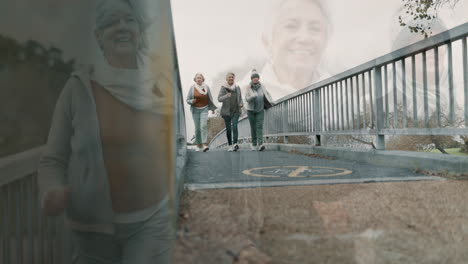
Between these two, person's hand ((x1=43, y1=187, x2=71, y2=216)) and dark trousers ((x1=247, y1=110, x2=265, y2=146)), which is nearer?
person's hand ((x1=43, y1=187, x2=71, y2=216))

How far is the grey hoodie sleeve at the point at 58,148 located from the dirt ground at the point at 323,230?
12 cm

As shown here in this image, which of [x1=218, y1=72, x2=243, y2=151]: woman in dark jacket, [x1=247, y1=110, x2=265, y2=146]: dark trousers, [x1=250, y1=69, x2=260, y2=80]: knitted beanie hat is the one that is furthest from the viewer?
[x1=247, y1=110, x2=265, y2=146]: dark trousers

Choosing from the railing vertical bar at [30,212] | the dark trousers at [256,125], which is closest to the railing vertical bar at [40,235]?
the railing vertical bar at [30,212]

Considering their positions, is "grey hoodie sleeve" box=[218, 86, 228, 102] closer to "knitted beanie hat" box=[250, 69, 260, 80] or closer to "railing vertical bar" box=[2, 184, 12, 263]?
"knitted beanie hat" box=[250, 69, 260, 80]

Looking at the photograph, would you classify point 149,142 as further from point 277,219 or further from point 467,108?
point 467,108

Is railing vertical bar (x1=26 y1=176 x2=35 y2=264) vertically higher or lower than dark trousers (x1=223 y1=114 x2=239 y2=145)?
lower

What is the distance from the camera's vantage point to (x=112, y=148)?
0.23m

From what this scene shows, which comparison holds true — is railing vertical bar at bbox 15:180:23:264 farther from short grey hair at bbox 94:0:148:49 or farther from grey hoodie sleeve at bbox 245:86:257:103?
grey hoodie sleeve at bbox 245:86:257:103

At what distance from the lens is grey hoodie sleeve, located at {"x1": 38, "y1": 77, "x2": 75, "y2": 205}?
0.78 ft

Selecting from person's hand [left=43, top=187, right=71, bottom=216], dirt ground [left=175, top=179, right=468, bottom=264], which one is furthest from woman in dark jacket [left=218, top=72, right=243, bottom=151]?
person's hand [left=43, top=187, right=71, bottom=216]

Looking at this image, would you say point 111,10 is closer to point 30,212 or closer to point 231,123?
point 30,212

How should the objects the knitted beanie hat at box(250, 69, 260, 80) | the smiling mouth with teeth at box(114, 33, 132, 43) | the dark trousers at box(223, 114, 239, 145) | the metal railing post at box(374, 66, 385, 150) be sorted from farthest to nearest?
1. the metal railing post at box(374, 66, 385, 150)
2. the dark trousers at box(223, 114, 239, 145)
3. the knitted beanie hat at box(250, 69, 260, 80)
4. the smiling mouth with teeth at box(114, 33, 132, 43)

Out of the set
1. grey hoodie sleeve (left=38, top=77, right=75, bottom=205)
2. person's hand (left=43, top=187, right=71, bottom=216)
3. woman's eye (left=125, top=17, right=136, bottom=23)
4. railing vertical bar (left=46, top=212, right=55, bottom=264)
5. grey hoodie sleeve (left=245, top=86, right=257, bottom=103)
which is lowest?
railing vertical bar (left=46, top=212, right=55, bottom=264)
